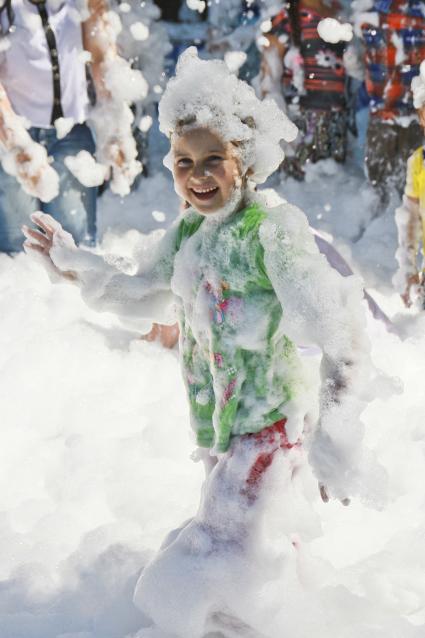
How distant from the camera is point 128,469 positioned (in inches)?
109

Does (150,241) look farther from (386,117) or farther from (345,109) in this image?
(345,109)

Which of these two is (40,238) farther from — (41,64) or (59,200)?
(59,200)

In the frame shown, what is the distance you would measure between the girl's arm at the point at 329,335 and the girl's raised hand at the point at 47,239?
63 cm

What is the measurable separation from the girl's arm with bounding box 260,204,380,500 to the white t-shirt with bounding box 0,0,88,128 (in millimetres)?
2392

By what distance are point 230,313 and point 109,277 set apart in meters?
0.42

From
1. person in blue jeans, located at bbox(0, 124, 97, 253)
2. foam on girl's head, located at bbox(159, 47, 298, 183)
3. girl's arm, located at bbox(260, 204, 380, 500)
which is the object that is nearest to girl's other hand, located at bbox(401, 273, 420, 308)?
person in blue jeans, located at bbox(0, 124, 97, 253)

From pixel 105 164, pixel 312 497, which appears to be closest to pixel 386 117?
pixel 105 164

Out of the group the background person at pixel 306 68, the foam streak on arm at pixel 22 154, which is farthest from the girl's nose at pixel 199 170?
the background person at pixel 306 68

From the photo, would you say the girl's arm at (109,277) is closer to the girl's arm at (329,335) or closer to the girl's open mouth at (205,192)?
the girl's open mouth at (205,192)

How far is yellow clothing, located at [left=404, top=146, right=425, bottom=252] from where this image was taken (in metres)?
3.71

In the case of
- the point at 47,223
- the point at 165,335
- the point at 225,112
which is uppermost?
the point at 225,112

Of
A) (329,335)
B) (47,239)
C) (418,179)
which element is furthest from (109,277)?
(418,179)

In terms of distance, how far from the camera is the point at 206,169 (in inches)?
69.6

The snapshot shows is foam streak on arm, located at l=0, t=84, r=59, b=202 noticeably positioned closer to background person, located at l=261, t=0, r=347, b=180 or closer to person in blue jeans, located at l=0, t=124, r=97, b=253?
person in blue jeans, located at l=0, t=124, r=97, b=253
